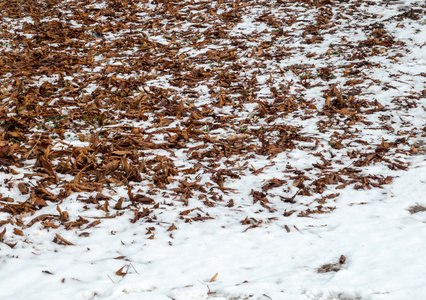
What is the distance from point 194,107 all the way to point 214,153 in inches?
63.4

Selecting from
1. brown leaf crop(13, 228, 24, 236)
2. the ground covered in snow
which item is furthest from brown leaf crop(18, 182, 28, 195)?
Answer: brown leaf crop(13, 228, 24, 236)

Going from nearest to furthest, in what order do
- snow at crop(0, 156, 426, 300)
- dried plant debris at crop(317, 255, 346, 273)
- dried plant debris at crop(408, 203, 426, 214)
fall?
snow at crop(0, 156, 426, 300) → dried plant debris at crop(317, 255, 346, 273) → dried plant debris at crop(408, 203, 426, 214)

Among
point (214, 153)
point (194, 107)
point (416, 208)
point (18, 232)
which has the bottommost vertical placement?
point (416, 208)

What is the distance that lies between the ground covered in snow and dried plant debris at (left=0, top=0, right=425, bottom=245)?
0.03 meters

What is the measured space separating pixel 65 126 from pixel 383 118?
5.87 metres

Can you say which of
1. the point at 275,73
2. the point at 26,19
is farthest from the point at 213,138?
the point at 26,19

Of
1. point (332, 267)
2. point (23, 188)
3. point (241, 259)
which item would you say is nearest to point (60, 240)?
point (23, 188)

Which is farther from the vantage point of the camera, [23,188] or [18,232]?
[23,188]

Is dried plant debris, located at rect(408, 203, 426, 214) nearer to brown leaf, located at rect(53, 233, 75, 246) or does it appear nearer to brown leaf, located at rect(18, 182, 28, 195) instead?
brown leaf, located at rect(53, 233, 75, 246)

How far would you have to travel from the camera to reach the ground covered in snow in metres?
3.42

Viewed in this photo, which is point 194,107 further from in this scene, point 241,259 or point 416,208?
point 416,208

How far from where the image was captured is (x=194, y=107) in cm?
694

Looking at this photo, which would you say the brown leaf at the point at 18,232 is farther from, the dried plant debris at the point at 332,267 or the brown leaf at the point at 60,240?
the dried plant debris at the point at 332,267

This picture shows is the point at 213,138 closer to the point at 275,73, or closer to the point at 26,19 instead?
the point at 275,73
